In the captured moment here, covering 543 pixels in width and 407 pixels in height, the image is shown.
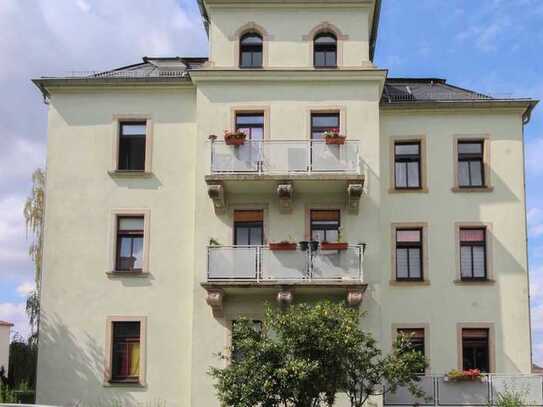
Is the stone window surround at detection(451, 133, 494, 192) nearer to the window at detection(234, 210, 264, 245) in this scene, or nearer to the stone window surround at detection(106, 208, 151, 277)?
the window at detection(234, 210, 264, 245)

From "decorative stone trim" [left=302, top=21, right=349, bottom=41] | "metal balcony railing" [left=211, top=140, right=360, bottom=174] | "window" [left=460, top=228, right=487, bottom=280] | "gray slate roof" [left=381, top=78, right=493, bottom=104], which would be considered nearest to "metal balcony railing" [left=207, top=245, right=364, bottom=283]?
"metal balcony railing" [left=211, top=140, right=360, bottom=174]

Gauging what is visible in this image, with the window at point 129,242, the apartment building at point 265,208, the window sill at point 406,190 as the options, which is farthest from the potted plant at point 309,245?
the window at point 129,242

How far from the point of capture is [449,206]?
2647 centimetres

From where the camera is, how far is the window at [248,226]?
82.4 ft

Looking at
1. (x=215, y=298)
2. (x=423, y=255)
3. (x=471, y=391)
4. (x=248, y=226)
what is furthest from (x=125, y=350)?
(x=471, y=391)

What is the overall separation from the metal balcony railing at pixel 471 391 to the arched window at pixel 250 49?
10.7 m

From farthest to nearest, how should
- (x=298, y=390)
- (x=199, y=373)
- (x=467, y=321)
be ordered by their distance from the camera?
(x=467, y=321) → (x=199, y=373) → (x=298, y=390)

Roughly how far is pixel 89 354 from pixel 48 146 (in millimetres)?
6534

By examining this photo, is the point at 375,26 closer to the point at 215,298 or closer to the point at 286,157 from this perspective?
the point at 286,157

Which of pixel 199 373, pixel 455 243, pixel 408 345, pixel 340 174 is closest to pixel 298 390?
pixel 408 345

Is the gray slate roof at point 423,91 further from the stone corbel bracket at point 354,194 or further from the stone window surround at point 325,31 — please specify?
the stone corbel bracket at point 354,194

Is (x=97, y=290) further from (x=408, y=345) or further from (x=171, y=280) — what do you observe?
(x=408, y=345)

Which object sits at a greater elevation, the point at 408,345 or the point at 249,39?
the point at 249,39

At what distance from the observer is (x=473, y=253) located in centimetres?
2636
